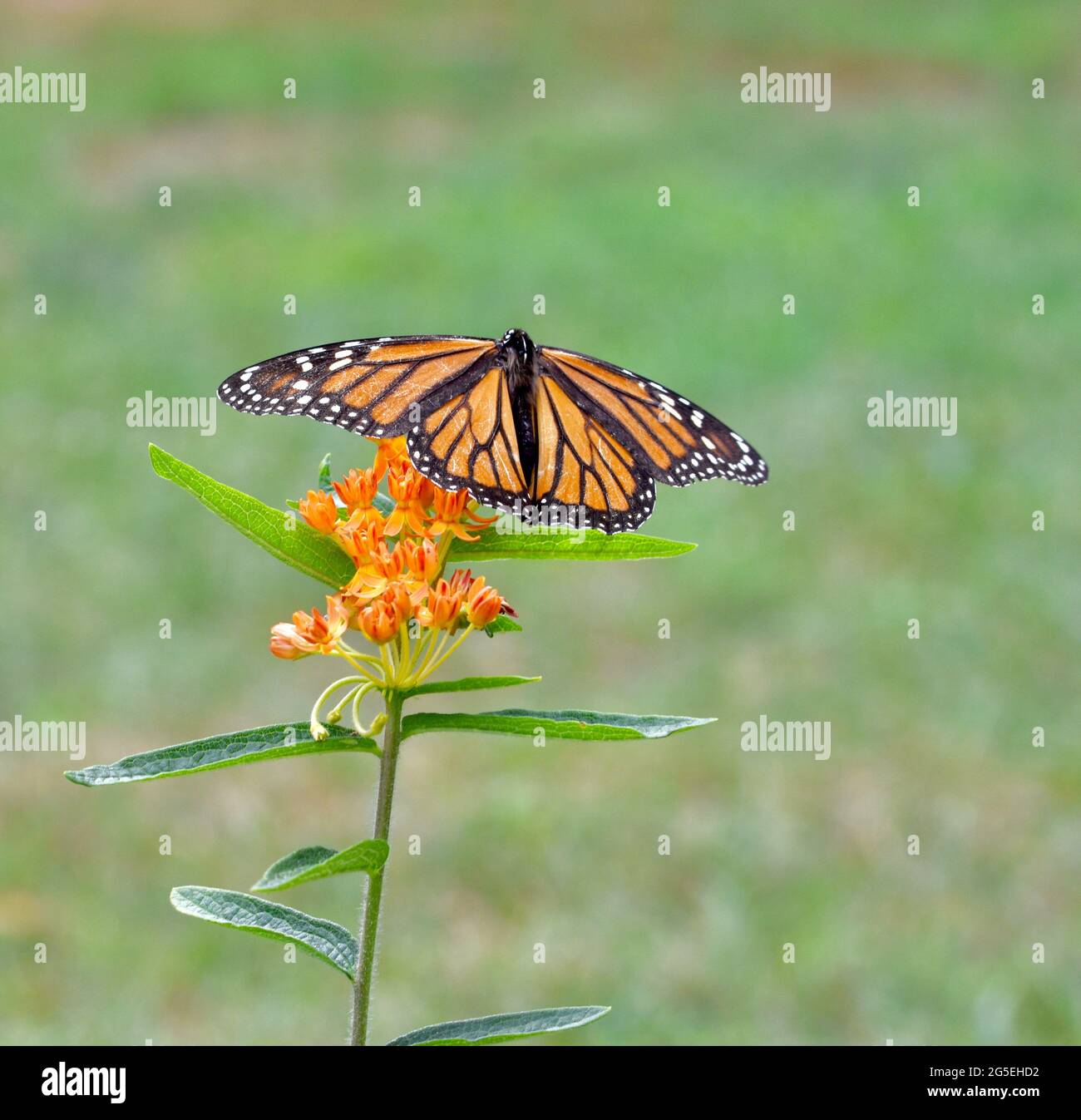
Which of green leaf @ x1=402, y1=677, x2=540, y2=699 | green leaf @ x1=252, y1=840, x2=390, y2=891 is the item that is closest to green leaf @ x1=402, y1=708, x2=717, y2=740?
green leaf @ x1=402, y1=677, x2=540, y2=699

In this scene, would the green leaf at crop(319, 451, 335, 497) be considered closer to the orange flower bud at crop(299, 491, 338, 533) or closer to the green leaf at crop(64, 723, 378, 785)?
the orange flower bud at crop(299, 491, 338, 533)

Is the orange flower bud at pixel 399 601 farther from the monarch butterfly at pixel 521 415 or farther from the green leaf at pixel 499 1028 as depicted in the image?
the green leaf at pixel 499 1028

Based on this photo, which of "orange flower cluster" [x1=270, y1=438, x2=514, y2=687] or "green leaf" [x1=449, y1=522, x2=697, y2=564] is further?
"green leaf" [x1=449, y1=522, x2=697, y2=564]

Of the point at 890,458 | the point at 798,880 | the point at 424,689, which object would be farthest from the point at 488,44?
the point at 424,689

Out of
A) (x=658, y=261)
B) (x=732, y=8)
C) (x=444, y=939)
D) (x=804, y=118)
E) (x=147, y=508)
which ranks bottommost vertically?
(x=444, y=939)

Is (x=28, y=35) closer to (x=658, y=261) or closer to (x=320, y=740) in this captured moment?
(x=658, y=261)

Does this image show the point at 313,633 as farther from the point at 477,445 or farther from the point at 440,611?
the point at 477,445
